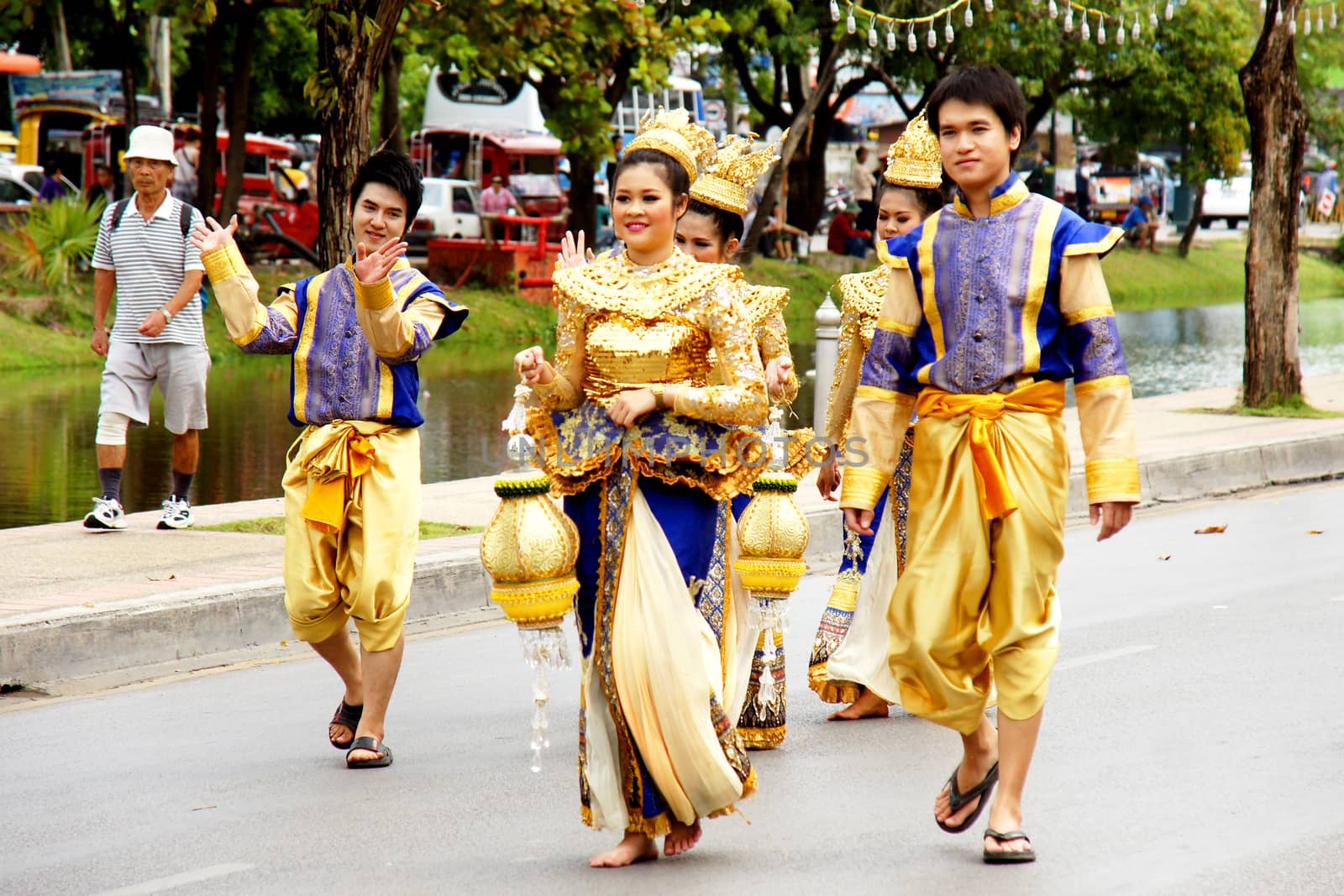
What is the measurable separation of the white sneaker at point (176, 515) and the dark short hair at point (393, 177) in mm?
4035

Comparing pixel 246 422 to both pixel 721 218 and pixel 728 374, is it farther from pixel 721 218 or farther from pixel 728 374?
pixel 728 374

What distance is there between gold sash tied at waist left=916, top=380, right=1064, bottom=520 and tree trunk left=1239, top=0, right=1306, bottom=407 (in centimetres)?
1110

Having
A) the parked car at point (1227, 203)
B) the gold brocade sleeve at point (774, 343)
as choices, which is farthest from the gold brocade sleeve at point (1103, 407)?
the parked car at point (1227, 203)

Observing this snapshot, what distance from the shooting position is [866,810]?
555cm

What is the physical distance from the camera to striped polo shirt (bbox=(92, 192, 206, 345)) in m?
9.91

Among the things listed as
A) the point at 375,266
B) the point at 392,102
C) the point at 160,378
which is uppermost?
the point at 392,102

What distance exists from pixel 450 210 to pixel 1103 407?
31.3 meters

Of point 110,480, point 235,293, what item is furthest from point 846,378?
point 110,480

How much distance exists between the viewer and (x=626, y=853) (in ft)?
16.3

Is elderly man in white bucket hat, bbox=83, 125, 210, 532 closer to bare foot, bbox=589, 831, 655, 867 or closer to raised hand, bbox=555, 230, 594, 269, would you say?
raised hand, bbox=555, 230, 594, 269

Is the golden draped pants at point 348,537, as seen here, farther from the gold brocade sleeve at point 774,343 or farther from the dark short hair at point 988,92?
the dark short hair at point 988,92

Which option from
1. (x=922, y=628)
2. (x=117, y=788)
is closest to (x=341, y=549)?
(x=117, y=788)

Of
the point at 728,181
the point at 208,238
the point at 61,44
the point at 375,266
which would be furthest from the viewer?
the point at 61,44

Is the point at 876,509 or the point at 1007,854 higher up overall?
the point at 876,509
